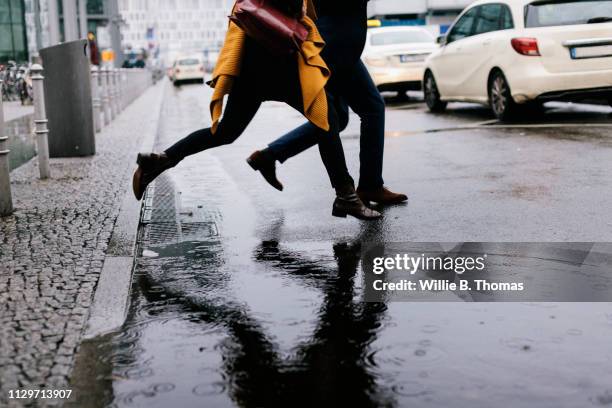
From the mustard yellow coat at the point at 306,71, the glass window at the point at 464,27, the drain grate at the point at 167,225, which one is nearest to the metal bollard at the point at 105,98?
the glass window at the point at 464,27

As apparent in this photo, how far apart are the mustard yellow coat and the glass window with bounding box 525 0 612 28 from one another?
7.16 m

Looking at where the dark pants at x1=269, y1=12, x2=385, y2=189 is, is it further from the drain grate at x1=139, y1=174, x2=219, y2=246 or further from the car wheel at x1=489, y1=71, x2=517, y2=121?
the car wheel at x1=489, y1=71, x2=517, y2=121

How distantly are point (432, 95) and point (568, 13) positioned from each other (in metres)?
4.08

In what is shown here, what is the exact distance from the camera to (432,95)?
15781 mm

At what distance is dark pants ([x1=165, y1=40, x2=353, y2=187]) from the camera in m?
5.51

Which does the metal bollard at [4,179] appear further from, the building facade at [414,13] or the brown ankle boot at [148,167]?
the building facade at [414,13]

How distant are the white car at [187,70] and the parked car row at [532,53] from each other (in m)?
42.4

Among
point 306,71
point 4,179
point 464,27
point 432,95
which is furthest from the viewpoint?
point 432,95

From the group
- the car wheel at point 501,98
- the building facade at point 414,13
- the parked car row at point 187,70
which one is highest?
the car wheel at point 501,98

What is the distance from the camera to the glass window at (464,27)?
1390 centimetres

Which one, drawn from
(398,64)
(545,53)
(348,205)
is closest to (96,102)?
(545,53)

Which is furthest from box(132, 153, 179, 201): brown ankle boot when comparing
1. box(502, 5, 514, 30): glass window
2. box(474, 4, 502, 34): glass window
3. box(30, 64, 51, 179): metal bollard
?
box(474, 4, 502, 34): glass window

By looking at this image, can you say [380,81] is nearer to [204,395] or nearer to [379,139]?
[379,139]

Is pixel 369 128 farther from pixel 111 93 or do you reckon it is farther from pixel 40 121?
pixel 111 93
